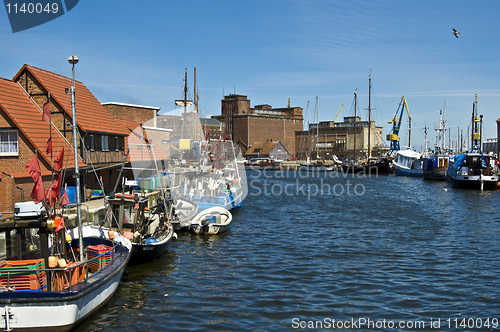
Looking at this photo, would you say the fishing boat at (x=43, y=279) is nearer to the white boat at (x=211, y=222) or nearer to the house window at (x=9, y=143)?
the house window at (x=9, y=143)

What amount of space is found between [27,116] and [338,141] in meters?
148

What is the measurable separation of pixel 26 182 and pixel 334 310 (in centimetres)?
1645

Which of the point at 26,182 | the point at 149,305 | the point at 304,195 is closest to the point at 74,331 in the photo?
the point at 149,305

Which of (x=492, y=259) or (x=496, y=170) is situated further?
(x=496, y=170)

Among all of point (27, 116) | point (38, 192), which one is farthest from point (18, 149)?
point (38, 192)

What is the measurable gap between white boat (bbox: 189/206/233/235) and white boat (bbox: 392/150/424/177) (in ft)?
246

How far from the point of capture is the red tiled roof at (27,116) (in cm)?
2302

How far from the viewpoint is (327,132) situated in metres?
168

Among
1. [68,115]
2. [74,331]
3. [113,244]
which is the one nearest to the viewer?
[74,331]

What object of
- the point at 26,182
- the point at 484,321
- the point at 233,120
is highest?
the point at 233,120

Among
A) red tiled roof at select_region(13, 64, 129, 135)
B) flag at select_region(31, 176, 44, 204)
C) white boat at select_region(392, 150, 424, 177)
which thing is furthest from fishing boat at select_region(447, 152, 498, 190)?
flag at select_region(31, 176, 44, 204)

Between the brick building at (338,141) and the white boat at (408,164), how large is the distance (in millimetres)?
53839

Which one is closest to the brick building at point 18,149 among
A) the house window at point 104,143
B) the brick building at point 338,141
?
the house window at point 104,143

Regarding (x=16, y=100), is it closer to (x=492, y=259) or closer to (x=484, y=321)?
(x=484, y=321)
